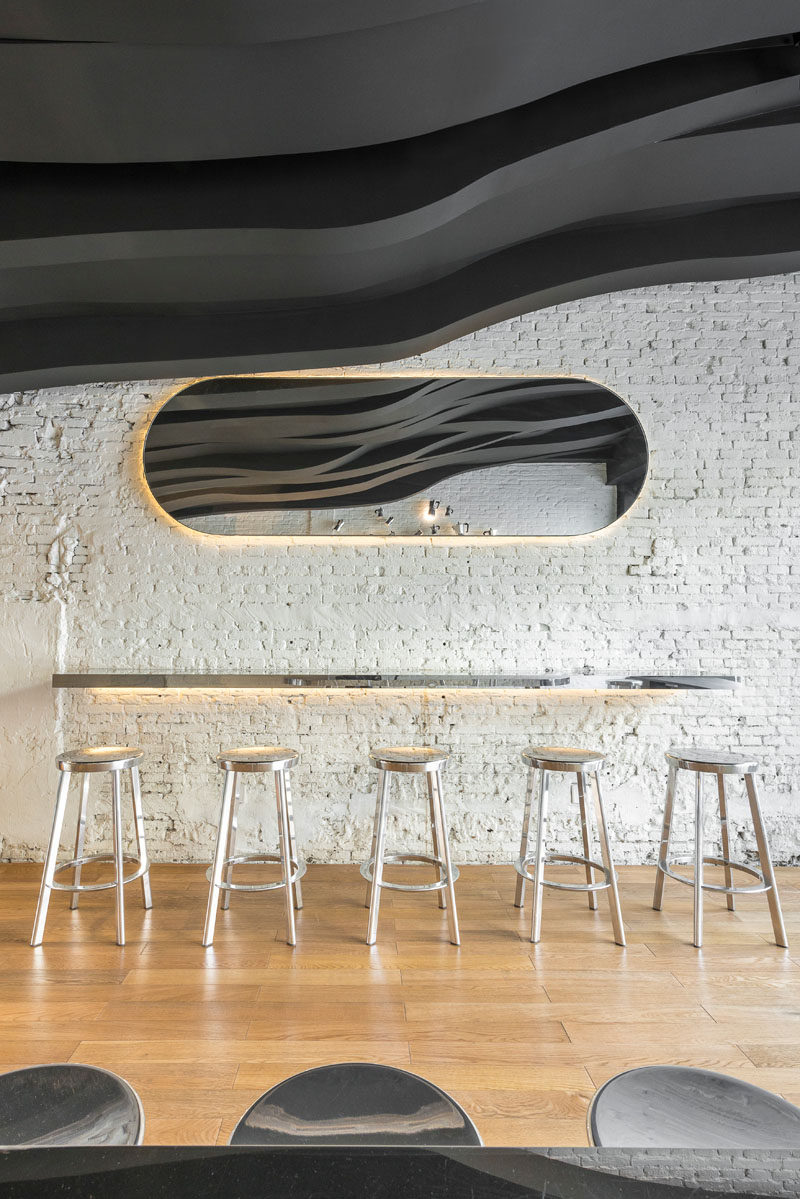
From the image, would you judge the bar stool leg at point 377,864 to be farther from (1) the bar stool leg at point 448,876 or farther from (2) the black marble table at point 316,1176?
(2) the black marble table at point 316,1176

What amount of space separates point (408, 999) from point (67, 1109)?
69.4 inches

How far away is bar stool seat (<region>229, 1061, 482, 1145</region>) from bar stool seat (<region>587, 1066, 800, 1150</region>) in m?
0.20

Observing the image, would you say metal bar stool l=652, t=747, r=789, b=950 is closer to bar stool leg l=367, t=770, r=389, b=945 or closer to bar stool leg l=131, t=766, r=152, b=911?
bar stool leg l=367, t=770, r=389, b=945

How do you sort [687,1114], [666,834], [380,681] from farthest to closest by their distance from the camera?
1. [380,681]
2. [666,834]
3. [687,1114]

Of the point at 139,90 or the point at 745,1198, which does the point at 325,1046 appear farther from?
the point at 139,90

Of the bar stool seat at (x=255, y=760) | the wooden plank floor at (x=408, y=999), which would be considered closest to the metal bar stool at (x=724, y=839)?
the wooden plank floor at (x=408, y=999)

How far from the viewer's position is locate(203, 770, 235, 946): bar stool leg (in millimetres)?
2980

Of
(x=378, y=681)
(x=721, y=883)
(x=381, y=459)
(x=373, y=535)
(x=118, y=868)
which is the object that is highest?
(x=381, y=459)

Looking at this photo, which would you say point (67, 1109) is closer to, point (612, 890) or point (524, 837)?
point (612, 890)

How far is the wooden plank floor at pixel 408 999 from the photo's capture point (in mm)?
2096

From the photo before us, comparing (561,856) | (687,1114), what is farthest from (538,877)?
(687,1114)

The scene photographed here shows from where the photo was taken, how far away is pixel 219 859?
3.04m

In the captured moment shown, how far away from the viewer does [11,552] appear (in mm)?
3973

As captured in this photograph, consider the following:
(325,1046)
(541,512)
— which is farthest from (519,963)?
(541,512)
